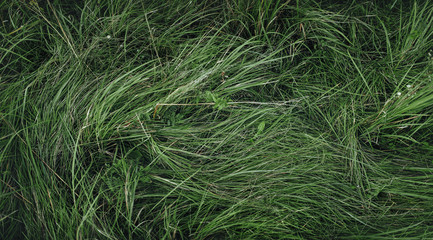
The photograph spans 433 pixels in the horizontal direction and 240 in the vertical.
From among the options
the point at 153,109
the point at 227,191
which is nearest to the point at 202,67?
the point at 153,109

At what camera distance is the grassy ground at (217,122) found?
1.46m

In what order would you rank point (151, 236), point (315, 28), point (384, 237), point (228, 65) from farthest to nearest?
point (315, 28) → point (228, 65) → point (151, 236) → point (384, 237)

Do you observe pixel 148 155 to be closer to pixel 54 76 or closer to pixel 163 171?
pixel 163 171

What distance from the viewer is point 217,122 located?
1610 mm

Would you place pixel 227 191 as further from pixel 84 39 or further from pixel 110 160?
pixel 84 39

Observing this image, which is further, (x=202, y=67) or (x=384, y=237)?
(x=202, y=67)

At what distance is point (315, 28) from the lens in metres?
1.71

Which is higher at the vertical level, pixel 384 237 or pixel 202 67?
pixel 202 67

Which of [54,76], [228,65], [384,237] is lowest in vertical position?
[384,237]

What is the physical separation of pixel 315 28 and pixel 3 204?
1961 millimetres

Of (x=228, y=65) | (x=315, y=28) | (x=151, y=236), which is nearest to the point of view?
(x=151, y=236)

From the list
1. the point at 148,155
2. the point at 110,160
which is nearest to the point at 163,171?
the point at 148,155

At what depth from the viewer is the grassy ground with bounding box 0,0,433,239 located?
4.81 feet

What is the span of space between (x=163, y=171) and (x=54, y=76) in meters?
0.81
